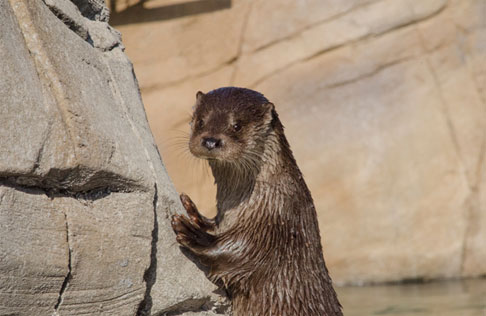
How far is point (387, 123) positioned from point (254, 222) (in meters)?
4.34

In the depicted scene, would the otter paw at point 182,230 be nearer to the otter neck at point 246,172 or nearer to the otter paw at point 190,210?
the otter paw at point 190,210

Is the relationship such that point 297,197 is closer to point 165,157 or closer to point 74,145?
point 74,145

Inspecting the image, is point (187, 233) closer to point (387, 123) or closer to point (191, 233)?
point (191, 233)

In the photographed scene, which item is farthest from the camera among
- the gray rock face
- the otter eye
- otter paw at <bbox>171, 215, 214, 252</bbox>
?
the otter eye

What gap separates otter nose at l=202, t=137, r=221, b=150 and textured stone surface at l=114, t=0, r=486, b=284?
13.1ft


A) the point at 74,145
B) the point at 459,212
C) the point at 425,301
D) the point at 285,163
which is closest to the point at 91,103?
the point at 74,145

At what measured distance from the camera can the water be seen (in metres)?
5.98

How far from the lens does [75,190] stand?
260 cm

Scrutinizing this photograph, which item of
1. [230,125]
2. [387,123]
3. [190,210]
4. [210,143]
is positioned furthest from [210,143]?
[387,123]

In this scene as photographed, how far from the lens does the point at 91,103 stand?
2.67 meters

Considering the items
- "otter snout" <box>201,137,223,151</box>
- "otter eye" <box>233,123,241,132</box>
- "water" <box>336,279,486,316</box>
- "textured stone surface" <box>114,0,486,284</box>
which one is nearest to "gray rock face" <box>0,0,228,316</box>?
"otter snout" <box>201,137,223,151</box>

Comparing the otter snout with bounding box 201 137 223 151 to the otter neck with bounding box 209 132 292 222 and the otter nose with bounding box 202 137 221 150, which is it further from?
the otter neck with bounding box 209 132 292 222

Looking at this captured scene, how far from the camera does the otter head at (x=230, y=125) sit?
3092 millimetres

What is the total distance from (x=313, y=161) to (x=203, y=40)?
5.36 feet
